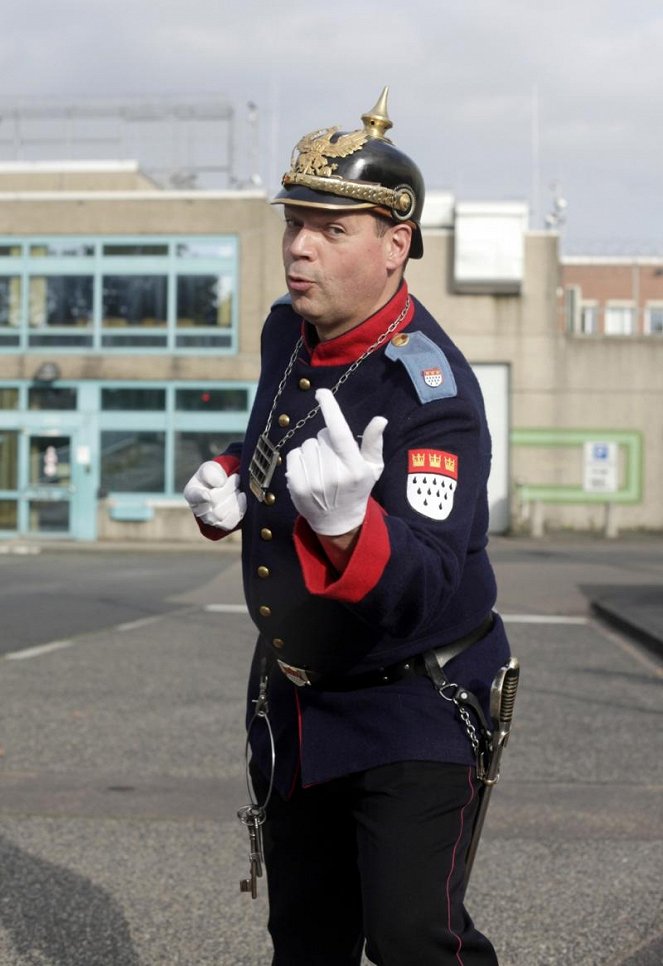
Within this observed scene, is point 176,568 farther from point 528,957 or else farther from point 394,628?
point 394,628

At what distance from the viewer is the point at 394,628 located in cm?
243

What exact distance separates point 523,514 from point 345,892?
28.1 meters

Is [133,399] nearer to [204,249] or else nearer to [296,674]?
[204,249]

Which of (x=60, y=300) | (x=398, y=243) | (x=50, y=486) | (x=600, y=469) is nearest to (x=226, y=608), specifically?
(x=398, y=243)

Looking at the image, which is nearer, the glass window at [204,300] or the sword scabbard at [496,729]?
the sword scabbard at [496,729]

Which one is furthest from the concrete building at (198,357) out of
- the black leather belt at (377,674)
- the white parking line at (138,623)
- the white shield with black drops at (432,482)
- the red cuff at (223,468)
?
the white shield with black drops at (432,482)

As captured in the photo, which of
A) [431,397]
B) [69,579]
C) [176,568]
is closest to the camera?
[431,397]

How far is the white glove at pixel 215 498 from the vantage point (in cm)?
286

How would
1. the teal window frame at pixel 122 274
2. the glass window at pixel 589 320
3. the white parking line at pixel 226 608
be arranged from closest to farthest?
1. the white parking line at pixel 226 608
2. the teal window frame at pixel 122 274
3. the glass window at pixel 589 320

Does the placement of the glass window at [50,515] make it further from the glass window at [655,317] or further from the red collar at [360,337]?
the red collar at [360,337]

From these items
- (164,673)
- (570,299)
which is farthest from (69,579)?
(570,299)

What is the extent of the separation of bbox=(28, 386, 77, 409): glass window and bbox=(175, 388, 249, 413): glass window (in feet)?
7.65

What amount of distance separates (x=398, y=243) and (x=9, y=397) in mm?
28827

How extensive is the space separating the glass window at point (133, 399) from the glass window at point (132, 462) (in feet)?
1.74
